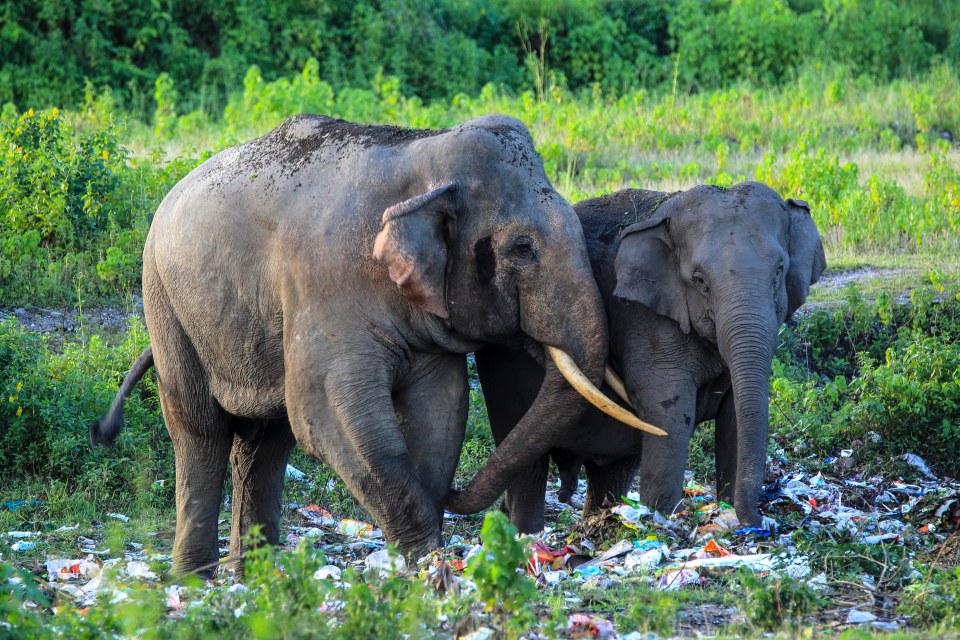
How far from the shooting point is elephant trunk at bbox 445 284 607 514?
20.4ft

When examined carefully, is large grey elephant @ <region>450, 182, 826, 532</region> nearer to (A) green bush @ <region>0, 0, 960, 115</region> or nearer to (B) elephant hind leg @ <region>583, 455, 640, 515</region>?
(B) elephant hind leg @ <region>583, 455, 640, 515</region>

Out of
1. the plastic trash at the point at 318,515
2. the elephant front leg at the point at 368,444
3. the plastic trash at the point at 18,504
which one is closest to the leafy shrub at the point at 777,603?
the elephant front leg at the point at 368,444

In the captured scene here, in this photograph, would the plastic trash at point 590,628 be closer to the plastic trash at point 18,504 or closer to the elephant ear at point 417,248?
the elephant ear at point 417,248

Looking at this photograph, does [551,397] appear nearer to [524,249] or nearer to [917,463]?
[524,249]

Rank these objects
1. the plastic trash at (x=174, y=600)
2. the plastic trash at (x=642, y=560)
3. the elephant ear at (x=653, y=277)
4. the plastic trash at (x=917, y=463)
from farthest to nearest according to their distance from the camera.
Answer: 1. the plastic trash at (x=917, y=463)
2. the elephant ear at (x=653, y=277)
3. the plastic trash at (x=642, y=560)
4. the plastic trash at (x=174, y=600)

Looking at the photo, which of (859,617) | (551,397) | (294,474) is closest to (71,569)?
(294,474)

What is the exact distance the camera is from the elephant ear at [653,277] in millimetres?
6809

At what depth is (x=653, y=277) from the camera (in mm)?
6820

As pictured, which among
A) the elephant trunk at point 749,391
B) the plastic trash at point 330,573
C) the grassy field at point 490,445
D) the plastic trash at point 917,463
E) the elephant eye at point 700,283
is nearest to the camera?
the grassy field at point 490,445

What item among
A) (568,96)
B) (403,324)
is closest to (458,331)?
(403,324)

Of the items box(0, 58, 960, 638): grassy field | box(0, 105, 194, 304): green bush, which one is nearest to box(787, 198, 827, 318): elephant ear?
box(0, 58, 960, 638): grassy field

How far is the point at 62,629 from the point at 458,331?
7.86 ft

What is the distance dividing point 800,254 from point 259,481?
10.0 feet

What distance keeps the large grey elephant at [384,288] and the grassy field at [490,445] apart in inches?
23.8
